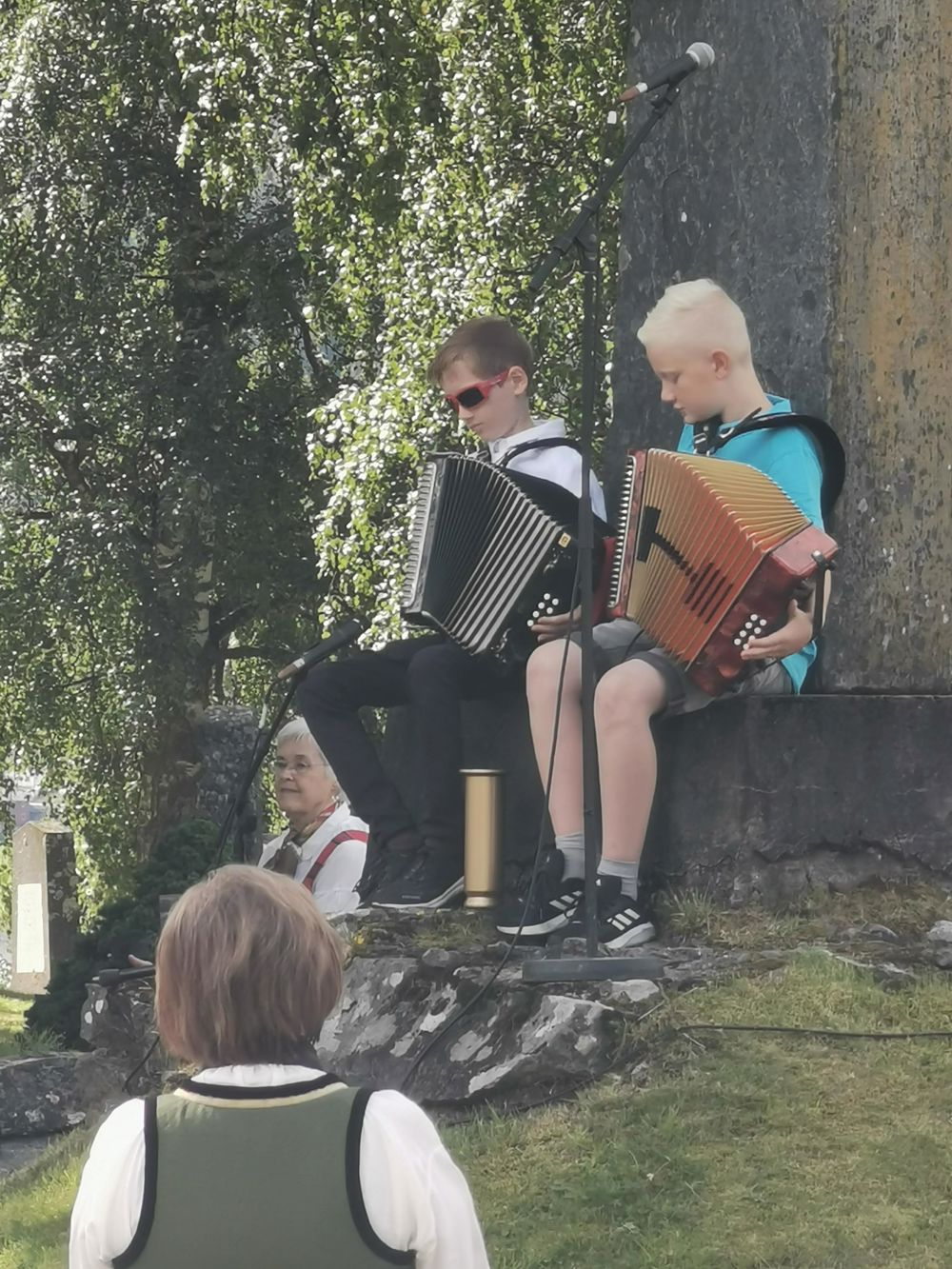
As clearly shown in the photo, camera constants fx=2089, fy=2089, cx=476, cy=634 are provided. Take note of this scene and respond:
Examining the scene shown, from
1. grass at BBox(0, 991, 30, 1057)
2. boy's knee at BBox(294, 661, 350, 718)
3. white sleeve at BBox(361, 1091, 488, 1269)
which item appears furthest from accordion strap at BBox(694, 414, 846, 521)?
grass at BBox(0, 991, 30, 1057)

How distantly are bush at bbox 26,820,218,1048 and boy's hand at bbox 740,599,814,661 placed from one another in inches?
198

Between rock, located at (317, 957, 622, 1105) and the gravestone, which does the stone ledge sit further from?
the gravestone

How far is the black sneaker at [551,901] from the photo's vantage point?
5.18m

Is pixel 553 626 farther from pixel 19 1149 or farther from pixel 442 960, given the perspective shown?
pixel 19 1149

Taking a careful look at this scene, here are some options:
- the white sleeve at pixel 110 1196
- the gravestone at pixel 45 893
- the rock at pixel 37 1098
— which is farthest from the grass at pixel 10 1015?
the white sleeve at pixel 110 1196

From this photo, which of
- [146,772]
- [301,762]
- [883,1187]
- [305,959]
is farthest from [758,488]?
[146,772]

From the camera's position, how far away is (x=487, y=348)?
5613 millimetres

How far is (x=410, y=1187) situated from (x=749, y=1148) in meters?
2.00

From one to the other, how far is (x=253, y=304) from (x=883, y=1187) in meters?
13.9

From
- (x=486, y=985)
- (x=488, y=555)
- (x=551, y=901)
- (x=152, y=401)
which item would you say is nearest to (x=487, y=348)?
(x=488, y=555)

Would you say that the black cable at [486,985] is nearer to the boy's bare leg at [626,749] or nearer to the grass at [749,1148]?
the boy's bare leg at [626,749]

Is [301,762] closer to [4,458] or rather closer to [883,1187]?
[883,1187]

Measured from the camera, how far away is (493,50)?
→ 1151 cm

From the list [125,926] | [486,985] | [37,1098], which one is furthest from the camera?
[125,926]
